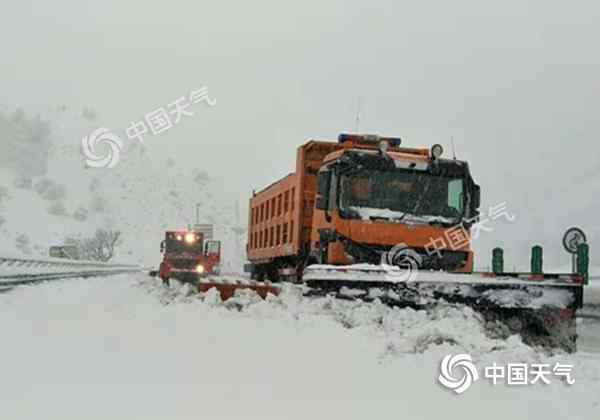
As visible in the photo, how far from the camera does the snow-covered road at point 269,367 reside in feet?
14.3

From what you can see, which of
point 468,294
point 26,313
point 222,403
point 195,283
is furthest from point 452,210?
point 222,403

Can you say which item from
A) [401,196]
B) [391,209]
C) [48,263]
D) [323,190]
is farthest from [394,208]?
[48,263]

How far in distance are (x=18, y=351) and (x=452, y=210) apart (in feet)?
23.3

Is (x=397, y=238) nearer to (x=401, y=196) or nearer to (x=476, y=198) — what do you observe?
(x=401, y=196)

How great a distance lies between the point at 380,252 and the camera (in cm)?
1102

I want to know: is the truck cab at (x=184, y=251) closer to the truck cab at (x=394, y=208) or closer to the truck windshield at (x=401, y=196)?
the truck cab at (x=394, y=208)

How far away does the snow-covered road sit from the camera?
4.34 m

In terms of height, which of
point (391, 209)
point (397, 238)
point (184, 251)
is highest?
point (391, 209)

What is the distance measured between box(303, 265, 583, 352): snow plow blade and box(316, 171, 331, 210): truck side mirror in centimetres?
232

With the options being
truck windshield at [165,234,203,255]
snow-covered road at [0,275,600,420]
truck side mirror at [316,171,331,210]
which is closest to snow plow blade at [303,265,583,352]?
snow-covered road at [0,275,600,420]

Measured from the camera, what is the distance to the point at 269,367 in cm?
559

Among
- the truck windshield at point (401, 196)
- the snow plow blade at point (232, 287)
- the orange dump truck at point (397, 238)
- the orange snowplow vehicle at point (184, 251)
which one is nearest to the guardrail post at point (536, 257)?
the orange dump truck at point (397, 238)

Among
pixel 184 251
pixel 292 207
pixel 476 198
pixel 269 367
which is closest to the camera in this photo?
pixel 269 367

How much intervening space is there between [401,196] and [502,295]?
2.72m
